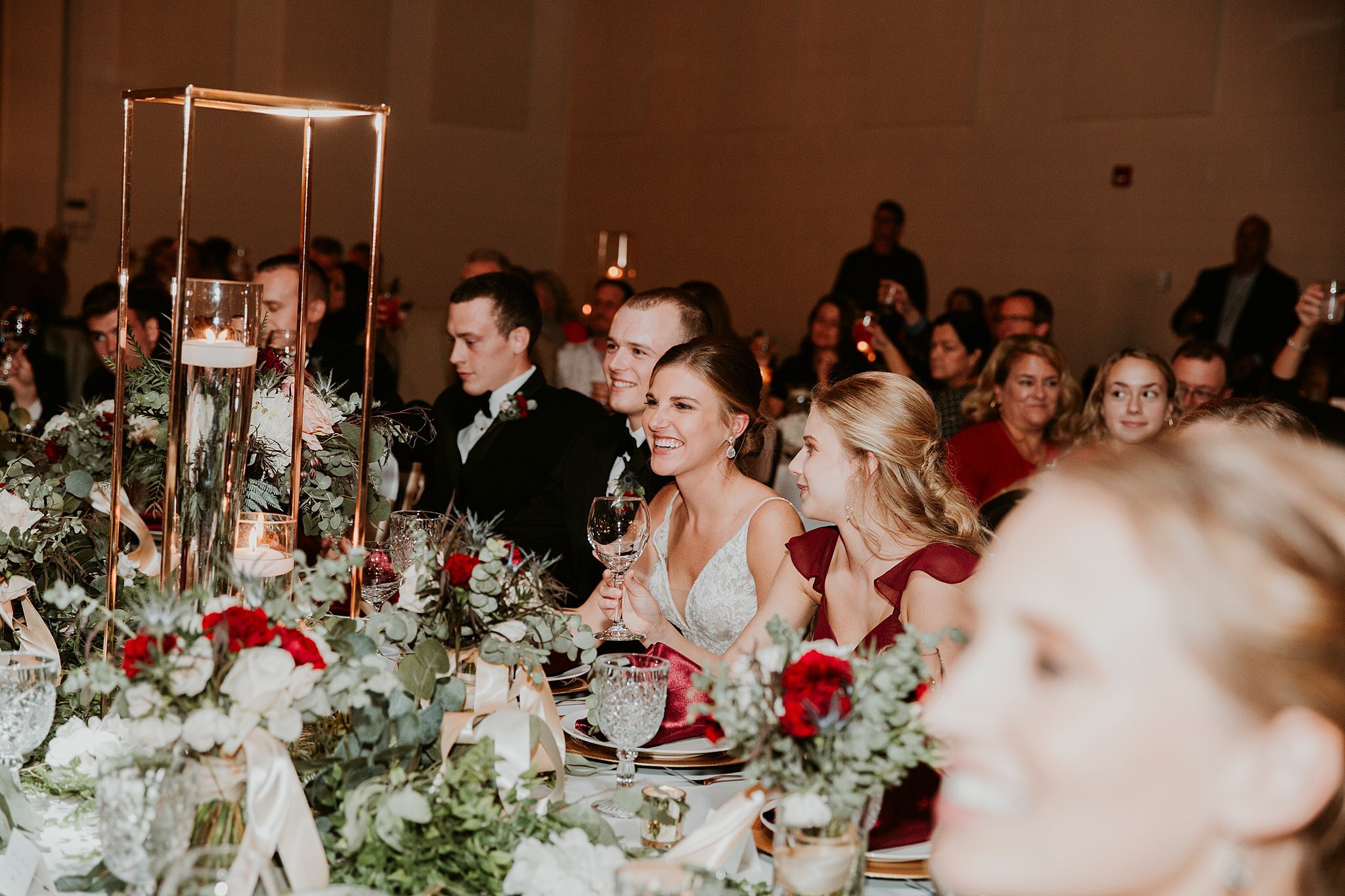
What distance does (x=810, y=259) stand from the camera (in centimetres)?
977

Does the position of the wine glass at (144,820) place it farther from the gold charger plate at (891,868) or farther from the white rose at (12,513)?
the white rose at (12,513)

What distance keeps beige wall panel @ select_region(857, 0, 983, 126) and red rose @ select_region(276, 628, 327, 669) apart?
7.96 m

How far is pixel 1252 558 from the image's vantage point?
0.78 metres

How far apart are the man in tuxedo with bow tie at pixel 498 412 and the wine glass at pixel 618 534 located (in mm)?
1282

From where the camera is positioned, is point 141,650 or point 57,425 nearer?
point 141,650

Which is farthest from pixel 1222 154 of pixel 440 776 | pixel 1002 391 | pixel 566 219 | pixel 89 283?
pixel 89 283

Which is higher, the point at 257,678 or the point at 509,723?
the point at 257,678

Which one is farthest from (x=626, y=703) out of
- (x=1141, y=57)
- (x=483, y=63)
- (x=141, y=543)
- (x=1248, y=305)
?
(x=483, y=63)

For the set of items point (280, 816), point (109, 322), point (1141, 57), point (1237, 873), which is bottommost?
point (280, 816)

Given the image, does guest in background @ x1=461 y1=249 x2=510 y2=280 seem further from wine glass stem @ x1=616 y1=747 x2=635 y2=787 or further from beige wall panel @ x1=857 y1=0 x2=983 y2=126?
wine glass stem @ x1=616 y1=747 x2=635 y2=787

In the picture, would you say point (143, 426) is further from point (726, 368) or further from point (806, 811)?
point (806, 811)

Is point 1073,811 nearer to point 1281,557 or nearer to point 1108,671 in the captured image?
point 1108,671

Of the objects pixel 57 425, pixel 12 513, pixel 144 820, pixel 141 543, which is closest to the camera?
pixel 144 820

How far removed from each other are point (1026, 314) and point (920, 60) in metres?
3.16
